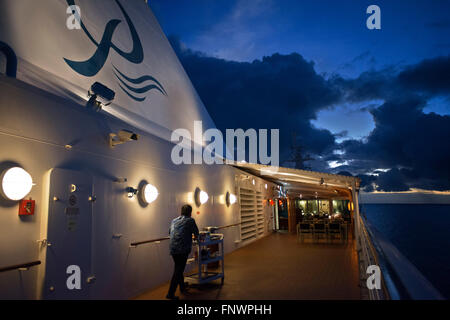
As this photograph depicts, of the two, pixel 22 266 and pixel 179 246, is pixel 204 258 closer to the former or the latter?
pixel 179 246

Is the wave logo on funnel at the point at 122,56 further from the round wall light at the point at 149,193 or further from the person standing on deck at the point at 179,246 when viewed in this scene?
the person standing on deck at the point at 179,246

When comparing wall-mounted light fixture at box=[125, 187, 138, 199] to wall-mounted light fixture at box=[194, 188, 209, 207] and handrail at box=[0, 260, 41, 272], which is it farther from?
wall-mounted light fixture at box=[194, 188, 209, 207]

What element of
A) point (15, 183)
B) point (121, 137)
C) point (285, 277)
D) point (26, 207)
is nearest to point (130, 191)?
point (121, 137)

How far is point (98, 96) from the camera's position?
164 inches

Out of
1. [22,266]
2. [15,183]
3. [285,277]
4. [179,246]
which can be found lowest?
[285,277]

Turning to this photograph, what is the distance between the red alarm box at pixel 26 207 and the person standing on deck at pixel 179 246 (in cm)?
210

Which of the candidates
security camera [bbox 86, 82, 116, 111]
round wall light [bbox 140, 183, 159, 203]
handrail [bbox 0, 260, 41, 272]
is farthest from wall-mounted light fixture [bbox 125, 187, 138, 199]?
handrail [bbox 0, 260, 41, 272]

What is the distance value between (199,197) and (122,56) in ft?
11.5

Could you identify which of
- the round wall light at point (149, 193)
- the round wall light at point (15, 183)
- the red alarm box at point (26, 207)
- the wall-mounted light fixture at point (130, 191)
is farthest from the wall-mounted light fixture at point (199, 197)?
the round wall light at point (15, 183)

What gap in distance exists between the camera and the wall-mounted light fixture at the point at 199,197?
279 inches

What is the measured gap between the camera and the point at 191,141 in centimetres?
731

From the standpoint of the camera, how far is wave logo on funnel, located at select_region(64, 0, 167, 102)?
15.0ft
